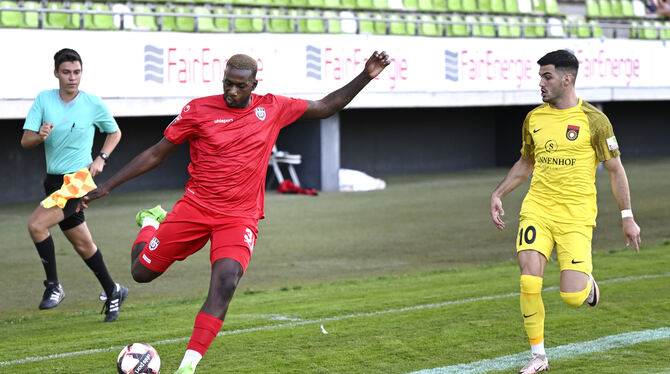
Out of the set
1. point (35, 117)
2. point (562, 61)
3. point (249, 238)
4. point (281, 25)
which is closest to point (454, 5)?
point (281, 25)

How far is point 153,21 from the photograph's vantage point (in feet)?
68.4

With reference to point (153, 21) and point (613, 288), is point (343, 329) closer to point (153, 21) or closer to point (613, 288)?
point (613, 288)

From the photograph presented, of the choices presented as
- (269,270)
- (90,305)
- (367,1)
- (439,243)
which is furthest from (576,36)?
(90,305)

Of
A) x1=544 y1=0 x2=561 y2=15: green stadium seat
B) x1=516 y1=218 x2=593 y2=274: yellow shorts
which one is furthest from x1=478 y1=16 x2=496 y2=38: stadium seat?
x1=516 y1=218 x2=593 y2=274: yellow shorts

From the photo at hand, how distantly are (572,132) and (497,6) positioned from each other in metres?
22.0

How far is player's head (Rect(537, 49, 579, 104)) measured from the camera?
21.6 feet

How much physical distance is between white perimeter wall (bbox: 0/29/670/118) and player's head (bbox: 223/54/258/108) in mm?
11858

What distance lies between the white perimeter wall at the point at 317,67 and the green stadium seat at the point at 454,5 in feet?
9.04

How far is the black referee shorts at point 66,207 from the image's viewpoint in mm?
8570

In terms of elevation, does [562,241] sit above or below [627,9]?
below

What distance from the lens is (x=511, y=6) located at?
28297 mm

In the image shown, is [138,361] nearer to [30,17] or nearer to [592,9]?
[30,17]

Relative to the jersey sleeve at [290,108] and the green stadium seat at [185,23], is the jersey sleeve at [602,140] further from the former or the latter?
the green stadium seat at [185,23]

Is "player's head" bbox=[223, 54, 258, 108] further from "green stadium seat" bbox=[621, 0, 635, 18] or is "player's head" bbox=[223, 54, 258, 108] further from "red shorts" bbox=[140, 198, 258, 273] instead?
"green stadium seat" bbox=[621, 0, 635, 18]
